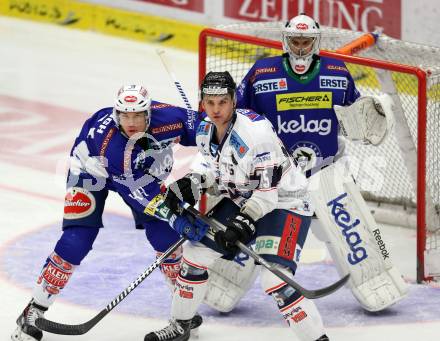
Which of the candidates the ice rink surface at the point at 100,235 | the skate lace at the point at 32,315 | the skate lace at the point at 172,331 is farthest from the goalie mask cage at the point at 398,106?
the skate lace at the point at 32,315

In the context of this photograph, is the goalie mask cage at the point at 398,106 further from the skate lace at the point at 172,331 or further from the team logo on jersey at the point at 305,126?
the skate lace at the point at 172,331

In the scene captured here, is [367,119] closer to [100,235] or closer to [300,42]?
[300,42]

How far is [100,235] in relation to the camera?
7707 millimetres

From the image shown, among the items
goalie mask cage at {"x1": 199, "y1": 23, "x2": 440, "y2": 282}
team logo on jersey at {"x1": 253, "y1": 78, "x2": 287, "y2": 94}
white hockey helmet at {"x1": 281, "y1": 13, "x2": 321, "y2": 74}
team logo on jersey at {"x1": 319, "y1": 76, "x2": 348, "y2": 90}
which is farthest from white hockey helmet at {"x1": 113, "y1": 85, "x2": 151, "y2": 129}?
goalie mask cage at {"x1": 199, "y1": 23, "x2": 440, "y2": 282}

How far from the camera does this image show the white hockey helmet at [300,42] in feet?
21.0

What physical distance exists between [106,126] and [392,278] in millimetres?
1675

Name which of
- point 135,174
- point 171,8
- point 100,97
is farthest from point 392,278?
point 171,8

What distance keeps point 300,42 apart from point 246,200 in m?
1.02

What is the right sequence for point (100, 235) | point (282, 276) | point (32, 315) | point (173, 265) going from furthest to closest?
point (100, 235)
point (173, 265)
point (32, 315)
point (282, 276)

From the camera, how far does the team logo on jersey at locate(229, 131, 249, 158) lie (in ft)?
18.6

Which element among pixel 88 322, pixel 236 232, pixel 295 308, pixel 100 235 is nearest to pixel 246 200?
pixel 236 232

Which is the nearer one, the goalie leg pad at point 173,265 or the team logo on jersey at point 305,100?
the goalie leg pad at point 173,265

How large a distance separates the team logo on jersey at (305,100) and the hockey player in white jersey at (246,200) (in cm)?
71

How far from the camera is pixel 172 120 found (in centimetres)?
614
